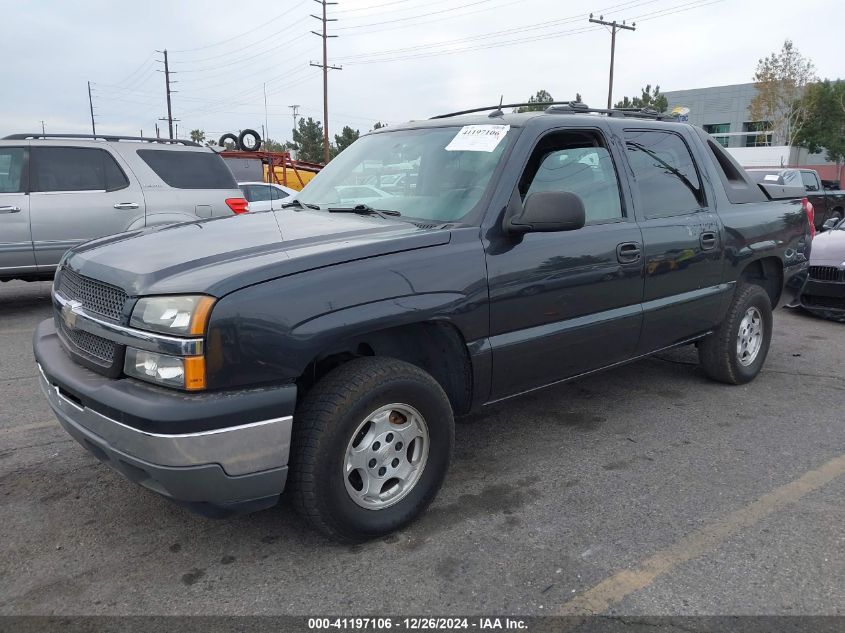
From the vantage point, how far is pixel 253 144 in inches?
700

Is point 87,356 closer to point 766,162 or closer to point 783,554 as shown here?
point 783,554

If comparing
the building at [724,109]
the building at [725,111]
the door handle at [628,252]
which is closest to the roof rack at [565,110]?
the door handle at [628,252]

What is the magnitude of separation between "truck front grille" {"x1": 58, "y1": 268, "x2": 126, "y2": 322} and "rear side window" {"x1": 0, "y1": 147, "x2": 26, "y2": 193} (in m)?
4.97

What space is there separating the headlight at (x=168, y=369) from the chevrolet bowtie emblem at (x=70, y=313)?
1.73 feet

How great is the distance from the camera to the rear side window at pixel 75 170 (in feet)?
23.5

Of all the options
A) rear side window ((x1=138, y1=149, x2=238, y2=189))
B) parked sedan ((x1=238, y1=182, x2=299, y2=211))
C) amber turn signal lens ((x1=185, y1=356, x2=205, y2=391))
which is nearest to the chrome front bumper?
amber turn signal lens ((x1=185, y1=356, x2=205, y2=391))

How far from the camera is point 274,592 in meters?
2.47

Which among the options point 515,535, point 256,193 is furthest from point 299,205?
point 256,193

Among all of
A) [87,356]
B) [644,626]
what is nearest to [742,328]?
[644,626]

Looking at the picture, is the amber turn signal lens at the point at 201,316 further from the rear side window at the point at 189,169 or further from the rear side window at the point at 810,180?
the rear side window at the point at 810,180

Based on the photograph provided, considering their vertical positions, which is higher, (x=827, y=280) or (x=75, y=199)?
(x=75, y=199)

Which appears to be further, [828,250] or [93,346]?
[828,250]

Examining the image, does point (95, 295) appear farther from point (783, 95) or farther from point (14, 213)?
point (783, 95)

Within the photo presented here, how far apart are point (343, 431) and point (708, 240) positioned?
2940mm
